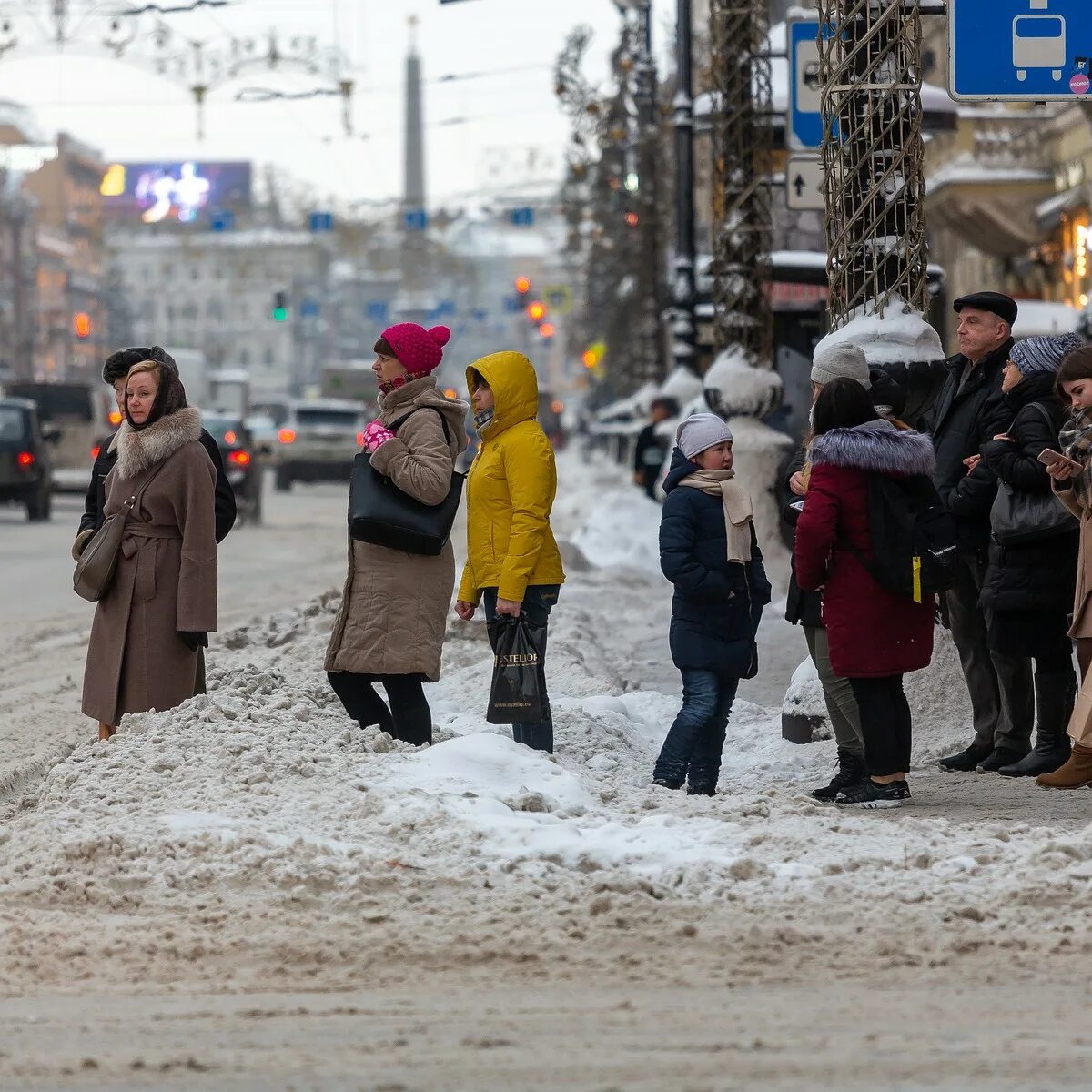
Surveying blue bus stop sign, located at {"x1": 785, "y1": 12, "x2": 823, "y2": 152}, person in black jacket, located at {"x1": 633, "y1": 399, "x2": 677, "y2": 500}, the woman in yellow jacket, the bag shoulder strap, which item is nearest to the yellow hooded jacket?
the woman in yellow jacket

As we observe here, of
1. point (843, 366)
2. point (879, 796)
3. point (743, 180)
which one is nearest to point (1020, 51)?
point (843, 366)

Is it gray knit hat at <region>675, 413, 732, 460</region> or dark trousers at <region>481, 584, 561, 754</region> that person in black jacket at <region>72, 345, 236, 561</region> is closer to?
dark trousers at <region>481, 584, 561, 754</region>

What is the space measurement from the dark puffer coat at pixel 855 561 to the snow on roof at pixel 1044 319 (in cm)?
2276

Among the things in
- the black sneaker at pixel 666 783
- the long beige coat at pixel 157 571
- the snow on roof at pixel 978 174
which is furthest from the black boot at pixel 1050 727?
the snow on roof at pixel 978 174

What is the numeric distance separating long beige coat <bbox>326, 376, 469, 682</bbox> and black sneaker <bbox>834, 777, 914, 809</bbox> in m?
1.59

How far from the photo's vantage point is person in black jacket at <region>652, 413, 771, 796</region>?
317 inches

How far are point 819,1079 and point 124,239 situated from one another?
158 metres

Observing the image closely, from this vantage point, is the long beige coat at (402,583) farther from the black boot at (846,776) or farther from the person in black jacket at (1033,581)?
the person in black jacket at (1033,581)

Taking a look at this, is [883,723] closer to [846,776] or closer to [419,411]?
[846,776]

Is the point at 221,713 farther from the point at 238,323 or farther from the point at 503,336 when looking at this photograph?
the point at 503,336

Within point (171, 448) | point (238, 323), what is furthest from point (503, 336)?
point (171, 448)

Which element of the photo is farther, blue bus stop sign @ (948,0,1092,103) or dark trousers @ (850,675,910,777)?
blue bus stop sign @ (948,0,1092,103)

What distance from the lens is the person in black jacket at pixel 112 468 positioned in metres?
8.55

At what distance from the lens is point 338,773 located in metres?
7.44
